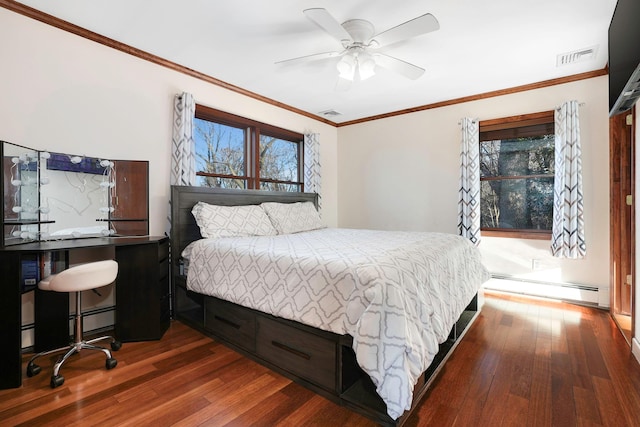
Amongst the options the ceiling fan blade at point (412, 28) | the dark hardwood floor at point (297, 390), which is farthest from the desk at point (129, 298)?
the ceiling fan blade at point (412, 28)

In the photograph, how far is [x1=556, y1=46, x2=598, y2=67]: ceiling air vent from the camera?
111 inches

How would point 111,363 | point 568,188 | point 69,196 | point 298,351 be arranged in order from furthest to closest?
point 568,188 → point 69,196 → point 111,363 → point 298,351

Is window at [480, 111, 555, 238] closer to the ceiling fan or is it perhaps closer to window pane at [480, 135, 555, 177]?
window pane at [480, 135, 555, 177]

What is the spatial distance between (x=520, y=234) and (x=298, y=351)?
318 cm

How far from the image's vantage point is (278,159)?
4.57 m

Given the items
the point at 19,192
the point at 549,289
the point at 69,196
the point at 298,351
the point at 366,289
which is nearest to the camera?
the point at 366,289

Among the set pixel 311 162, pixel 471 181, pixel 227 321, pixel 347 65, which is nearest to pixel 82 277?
pixel 227 321

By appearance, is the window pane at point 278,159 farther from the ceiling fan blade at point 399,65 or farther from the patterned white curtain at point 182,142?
the ceiling fan blade at point 399,65

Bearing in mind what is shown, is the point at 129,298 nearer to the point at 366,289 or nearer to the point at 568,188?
the point at 366,289

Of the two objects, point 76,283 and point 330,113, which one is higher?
point 330,113

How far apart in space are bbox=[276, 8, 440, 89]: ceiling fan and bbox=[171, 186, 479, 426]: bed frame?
5.98 feet

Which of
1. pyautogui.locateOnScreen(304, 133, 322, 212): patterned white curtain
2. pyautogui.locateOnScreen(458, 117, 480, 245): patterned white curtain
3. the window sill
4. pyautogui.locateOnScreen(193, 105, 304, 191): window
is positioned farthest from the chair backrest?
the window sill

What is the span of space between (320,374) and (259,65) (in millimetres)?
2869

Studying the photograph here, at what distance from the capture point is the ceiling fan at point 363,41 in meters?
2.06
